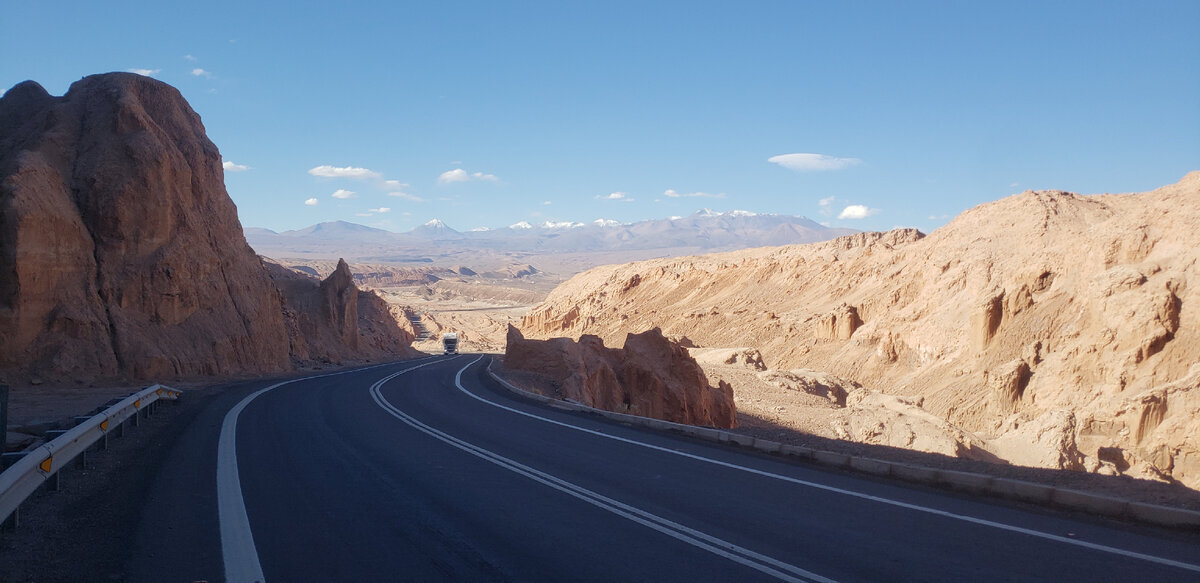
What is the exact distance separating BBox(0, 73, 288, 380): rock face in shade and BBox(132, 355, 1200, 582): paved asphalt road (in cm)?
1294

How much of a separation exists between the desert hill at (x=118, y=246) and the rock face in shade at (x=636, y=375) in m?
10.7

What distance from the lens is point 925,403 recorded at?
3145cm

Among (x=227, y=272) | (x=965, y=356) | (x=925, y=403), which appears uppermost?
(x=227, y=272)

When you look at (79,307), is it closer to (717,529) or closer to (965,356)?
(717,529)

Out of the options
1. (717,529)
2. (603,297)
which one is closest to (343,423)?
(717,529)

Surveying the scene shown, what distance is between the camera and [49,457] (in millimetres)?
6820

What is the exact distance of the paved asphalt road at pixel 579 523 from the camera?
17.2 ft

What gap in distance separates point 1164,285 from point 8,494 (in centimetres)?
3126

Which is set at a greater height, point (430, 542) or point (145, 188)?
point (145, 188)

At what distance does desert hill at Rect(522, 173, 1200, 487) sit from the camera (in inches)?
869

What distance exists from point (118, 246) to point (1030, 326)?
3503 centimetres

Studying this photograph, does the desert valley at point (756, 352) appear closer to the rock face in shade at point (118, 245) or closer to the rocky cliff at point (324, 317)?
the rock face in shade at point (118, 245)

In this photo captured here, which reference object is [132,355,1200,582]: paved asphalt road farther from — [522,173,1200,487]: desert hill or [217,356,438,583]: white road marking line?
[522,173,1200,487]: desert hill

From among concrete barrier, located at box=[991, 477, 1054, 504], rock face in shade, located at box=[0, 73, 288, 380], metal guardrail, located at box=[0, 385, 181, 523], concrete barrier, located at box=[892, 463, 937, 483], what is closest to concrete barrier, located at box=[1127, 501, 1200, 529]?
concrete barrier, located at box=[991, 477, 1054, 504]
